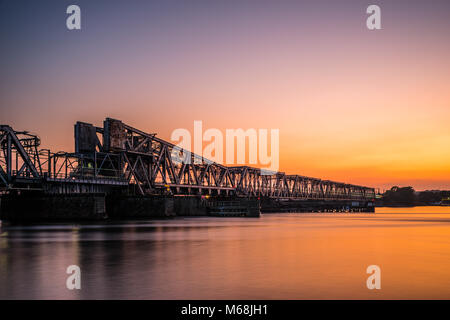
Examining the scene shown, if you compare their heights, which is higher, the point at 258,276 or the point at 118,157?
the point at 118,157

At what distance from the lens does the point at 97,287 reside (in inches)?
629

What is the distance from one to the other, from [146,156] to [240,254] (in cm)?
7202

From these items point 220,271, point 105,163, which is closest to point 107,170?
point 105,163

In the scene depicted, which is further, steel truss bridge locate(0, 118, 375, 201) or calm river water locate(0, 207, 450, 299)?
steel truss bridge locate(0, 118, 375, 201)

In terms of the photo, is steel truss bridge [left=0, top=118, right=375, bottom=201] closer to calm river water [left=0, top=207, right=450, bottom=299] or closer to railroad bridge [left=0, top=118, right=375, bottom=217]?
railroad bridge [left=0, top=118, right=375, bottom=217]

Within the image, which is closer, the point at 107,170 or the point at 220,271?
the point at 220,271

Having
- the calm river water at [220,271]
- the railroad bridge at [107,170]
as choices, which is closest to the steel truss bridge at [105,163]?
the railroad bridge at [107,170]

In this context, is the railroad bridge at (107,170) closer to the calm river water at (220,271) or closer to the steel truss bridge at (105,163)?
the steel truss bridge at (105,163)

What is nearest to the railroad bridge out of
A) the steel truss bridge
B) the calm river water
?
the steel truss bridge

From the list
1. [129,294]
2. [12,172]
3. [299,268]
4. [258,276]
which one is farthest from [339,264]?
[12,172]

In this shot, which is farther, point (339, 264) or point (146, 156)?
point (146, 156)

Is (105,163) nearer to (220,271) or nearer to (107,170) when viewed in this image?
(107,170)

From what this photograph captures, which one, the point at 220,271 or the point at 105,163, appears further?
the point at 105,163
